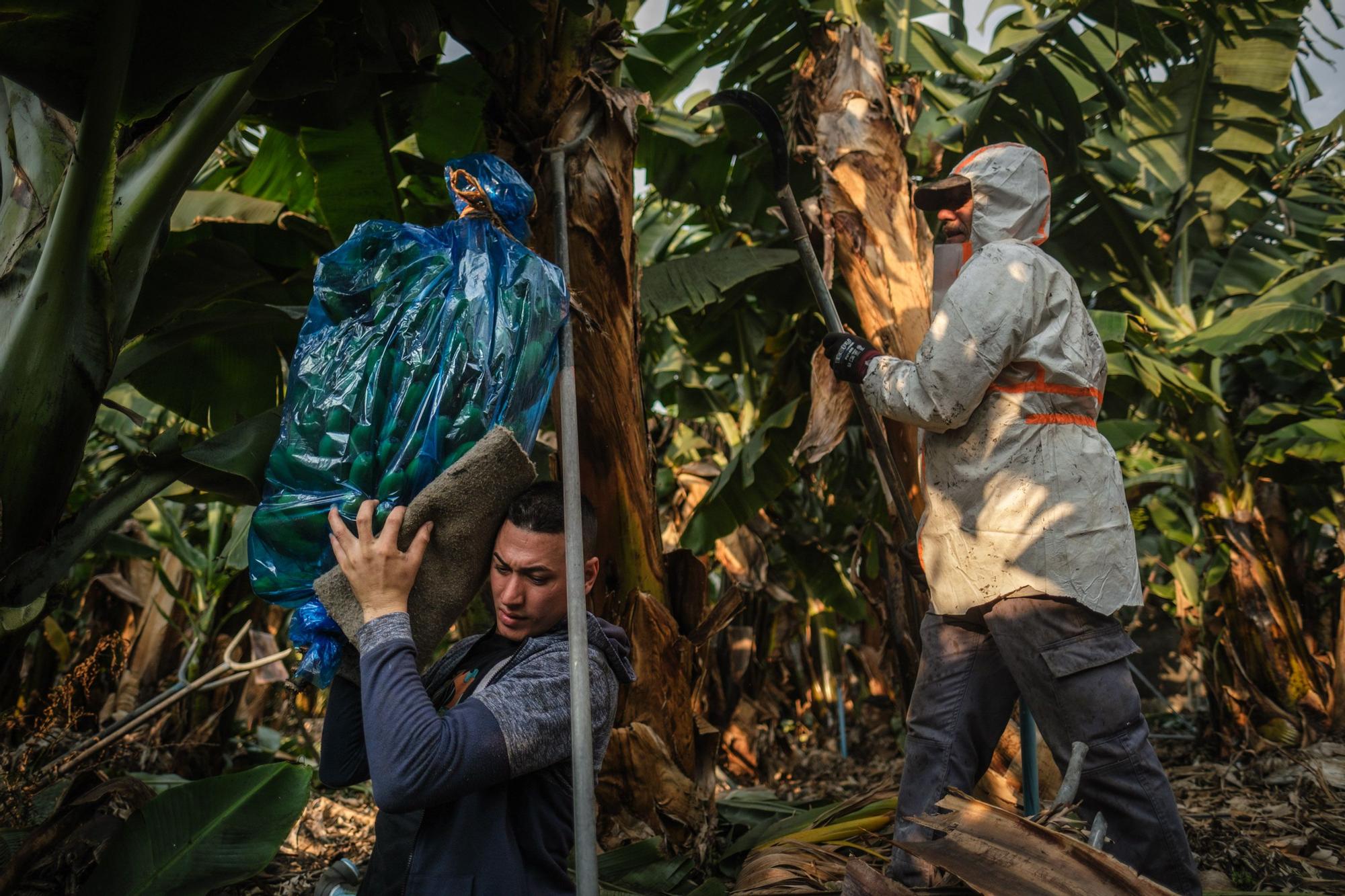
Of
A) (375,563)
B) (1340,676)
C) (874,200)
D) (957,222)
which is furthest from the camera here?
(1340,676)

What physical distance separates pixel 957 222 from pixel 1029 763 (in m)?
1.40

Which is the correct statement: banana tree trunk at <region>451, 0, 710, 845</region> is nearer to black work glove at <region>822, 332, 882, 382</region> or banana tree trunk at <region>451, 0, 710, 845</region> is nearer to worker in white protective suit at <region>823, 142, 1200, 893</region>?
black work glove at <region>822, 332, 882, 382</region>

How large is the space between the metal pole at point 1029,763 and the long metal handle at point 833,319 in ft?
2.15

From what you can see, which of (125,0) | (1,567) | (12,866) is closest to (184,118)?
(125,0)

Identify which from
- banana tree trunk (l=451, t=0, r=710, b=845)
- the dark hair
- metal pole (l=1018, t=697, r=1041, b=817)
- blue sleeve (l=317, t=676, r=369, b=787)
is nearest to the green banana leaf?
blue sleeve (l=317, t=676, r=369, b=787)

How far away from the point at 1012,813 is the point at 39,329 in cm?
201

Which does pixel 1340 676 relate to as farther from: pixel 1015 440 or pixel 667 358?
pixel 667 358

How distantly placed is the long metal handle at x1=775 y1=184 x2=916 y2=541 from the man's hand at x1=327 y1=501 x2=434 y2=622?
1206mm

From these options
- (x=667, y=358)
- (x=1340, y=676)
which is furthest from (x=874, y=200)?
(x=1340, y=676)

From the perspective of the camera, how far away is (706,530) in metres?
4.18

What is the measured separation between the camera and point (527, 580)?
156cm

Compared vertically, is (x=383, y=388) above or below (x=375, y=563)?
above

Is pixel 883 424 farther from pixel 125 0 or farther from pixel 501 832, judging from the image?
pixel 125 0

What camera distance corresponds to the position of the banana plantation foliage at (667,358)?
202cm
